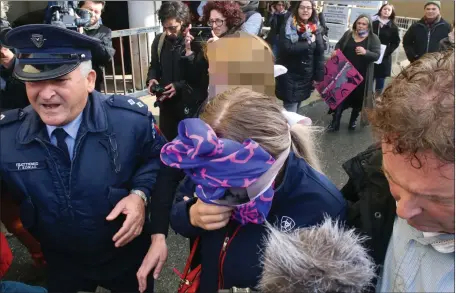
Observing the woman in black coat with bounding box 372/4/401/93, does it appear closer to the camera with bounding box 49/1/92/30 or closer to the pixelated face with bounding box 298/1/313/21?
the pixelated face with bounding box 298/1/313/21

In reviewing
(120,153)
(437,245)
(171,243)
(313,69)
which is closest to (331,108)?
(313,69)

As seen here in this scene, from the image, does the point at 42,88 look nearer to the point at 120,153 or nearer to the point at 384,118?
the point at 120,153

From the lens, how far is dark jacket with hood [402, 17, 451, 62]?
6840 millimetres

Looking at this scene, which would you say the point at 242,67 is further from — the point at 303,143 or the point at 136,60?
the point at 136,60

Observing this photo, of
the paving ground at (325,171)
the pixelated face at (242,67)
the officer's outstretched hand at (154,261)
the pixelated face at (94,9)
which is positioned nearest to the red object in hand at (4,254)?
the officer's outstretched hand at (154,261)

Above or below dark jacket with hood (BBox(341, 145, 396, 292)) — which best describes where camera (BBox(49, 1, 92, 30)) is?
above

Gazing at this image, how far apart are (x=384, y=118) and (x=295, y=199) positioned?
528 mm

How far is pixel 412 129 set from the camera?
3.07ft

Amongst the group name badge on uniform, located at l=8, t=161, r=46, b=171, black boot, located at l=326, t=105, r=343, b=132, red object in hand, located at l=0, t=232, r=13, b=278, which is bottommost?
black boot, located at l=326, t=105, r=343, b=132

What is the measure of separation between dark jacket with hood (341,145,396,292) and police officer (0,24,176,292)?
903mm

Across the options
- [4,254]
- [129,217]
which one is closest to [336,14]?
[129,217]

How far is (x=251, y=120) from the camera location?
4.60ft

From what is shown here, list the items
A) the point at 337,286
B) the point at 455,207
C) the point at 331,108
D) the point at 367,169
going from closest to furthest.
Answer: the point at 337,286, the point at 455,207, the point at 367,169, the point at 331,108

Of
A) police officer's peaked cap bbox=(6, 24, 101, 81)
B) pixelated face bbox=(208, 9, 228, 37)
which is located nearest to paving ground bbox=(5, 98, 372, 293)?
police officer's peaked cap bbox=(6, 24, 101, 81)
